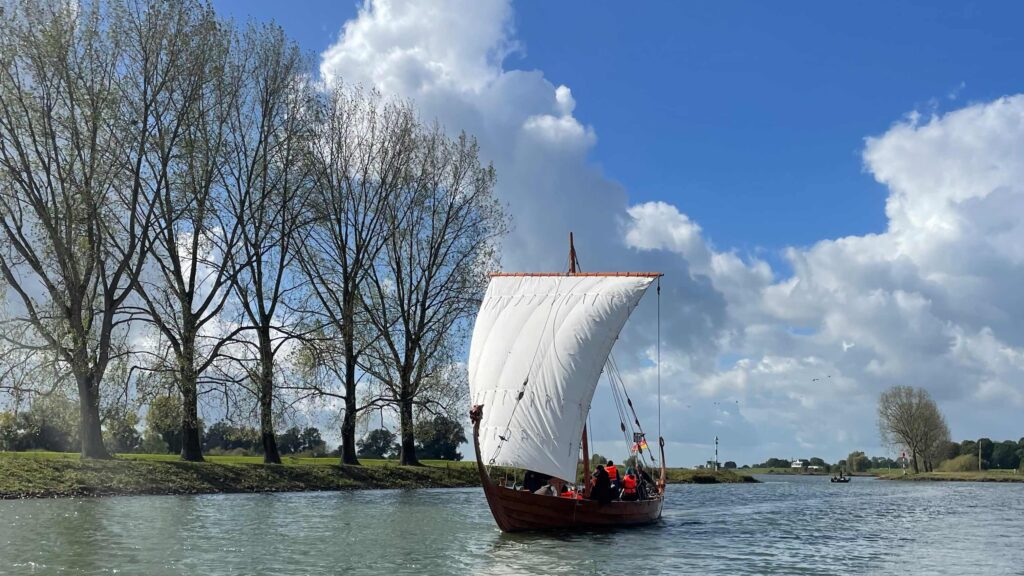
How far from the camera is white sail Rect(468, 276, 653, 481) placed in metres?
32.3

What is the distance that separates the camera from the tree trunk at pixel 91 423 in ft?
139

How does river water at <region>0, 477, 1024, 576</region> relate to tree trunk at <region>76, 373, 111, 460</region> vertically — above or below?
below

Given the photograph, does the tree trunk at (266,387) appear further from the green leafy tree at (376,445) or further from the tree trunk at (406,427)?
the green leafy tree at (376,445)

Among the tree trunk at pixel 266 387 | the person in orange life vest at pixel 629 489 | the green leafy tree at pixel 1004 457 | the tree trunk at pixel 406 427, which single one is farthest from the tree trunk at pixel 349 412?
the green leafy tree at pixel 1004 457

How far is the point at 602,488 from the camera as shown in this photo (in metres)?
32.4

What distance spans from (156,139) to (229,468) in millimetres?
16983

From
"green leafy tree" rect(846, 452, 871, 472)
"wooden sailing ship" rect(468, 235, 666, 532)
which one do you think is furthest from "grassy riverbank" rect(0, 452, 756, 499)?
"green leafy tree" rect(846, 452, 871, 472)

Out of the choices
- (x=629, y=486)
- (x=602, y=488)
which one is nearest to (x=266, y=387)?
(x=629, y=486)

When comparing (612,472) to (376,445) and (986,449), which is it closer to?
(376,445)

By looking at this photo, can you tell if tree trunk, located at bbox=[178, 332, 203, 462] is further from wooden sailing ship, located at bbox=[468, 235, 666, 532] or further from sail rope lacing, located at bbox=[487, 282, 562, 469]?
sail rope lacing, located at bbox=[487, 282, 562, 469]

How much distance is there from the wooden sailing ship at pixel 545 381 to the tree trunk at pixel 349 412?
68.2 ft

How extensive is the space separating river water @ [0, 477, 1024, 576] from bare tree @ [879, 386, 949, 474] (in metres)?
89.5

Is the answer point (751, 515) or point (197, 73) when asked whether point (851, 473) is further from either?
point (197, 73)

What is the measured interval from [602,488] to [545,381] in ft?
14.0
